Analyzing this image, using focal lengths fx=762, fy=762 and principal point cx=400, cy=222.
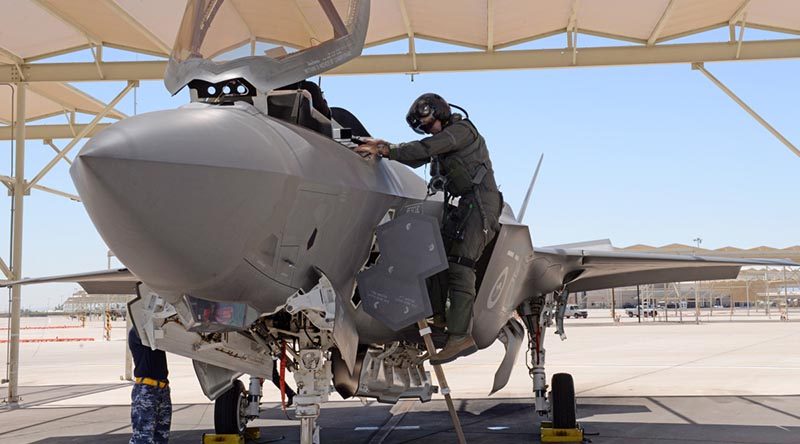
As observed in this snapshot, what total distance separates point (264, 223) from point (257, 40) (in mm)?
1431

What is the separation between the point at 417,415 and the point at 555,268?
3.58 meters

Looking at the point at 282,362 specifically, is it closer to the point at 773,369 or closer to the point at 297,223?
the point at 297,223

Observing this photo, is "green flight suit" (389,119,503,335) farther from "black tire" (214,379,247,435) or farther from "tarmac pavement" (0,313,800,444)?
"black tire" (214,379,247,435)

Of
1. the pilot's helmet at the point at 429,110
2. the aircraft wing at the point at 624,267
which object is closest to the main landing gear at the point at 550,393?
the aircraft wing at the point at 624,267

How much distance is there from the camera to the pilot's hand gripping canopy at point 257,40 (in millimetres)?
4414

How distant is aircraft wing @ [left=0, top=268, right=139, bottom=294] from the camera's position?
792 cm

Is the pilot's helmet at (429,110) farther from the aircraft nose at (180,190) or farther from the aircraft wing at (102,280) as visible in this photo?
the aircraft wing at (102,280)

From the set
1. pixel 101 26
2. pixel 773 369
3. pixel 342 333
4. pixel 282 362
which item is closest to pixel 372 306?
pixel 342 333

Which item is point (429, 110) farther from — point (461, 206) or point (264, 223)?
point (264, 223)

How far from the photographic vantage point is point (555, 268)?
26.0 feet

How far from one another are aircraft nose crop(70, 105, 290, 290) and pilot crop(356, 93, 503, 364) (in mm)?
1490

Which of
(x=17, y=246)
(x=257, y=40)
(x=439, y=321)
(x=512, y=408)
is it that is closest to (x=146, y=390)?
(x=439, y=321)

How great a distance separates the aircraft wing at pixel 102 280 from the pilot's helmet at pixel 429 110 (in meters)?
2.75

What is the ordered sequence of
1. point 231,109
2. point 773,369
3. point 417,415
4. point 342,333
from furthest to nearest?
point 773,369, point 417,415, point 342,333, point 231,109
